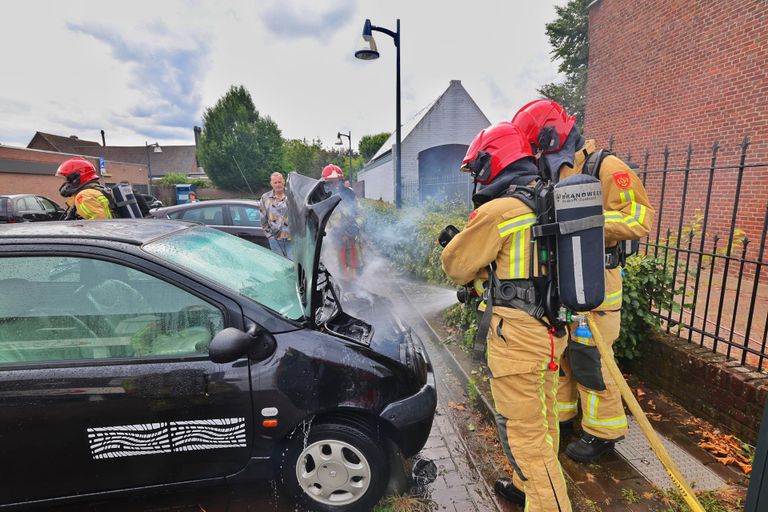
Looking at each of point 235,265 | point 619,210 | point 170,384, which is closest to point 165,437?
point 170,384

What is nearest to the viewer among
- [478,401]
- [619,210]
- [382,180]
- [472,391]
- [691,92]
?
[619,210]

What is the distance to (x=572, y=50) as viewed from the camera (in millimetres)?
20672

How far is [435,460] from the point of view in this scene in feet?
8.82

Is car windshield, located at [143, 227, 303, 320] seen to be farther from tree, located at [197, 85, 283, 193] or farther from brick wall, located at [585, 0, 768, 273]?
tree, located at [197, 85, 283, 193]

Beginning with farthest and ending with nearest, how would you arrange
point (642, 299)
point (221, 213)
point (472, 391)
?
point (221, 213) → point (472, 391) → point (642, 299)

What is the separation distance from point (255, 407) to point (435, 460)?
53.0 inches

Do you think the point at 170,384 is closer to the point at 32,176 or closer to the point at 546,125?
the point at 546,125

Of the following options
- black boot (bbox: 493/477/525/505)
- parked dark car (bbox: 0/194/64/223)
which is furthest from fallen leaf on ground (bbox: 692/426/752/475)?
parked dark car (bbox: 0/194/64/223)

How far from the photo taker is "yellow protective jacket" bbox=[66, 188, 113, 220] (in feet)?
14.3

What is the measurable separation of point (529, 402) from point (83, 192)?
492cm

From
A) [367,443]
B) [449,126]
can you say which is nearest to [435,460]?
[367,443]

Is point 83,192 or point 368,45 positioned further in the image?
point 368,45

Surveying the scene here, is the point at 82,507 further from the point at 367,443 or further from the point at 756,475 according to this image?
the point at 756,475

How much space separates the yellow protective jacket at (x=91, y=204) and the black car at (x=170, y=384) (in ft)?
7.90
